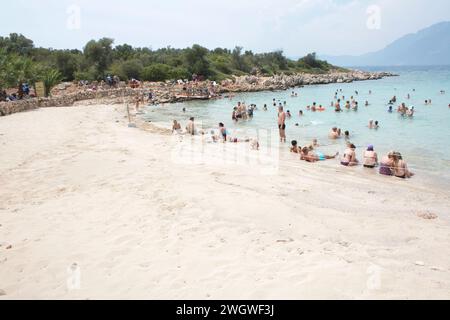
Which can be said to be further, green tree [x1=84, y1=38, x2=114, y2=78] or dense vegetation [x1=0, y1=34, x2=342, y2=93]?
green tree [x1=84, y1=38, x2=114, y2=78]

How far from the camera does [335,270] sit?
4.59 metres

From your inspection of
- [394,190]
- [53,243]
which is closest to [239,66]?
[394,190]

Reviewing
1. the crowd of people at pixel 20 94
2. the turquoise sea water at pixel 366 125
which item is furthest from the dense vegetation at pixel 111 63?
the turquoise sea water at pixel 366 125

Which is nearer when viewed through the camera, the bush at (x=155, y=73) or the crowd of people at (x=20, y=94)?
A: the crowd of people at (x=20, y=94)

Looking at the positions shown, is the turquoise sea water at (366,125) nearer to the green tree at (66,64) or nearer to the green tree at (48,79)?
the green tree at (48,79)

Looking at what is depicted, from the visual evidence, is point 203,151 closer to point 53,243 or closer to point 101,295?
point 53,243

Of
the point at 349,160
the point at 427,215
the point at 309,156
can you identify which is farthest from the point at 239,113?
the point at 427,215

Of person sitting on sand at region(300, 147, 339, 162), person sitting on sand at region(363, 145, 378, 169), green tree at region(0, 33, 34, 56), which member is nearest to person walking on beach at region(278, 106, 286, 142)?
person sitting on sand at region(300, 147, 339, 162)

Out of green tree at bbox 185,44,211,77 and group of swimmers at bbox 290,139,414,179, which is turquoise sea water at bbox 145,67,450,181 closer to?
group of swimmers at bbox 290,139,414,179

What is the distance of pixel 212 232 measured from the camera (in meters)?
5.85

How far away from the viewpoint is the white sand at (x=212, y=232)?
14.1 ft

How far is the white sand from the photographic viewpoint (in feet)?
14.1

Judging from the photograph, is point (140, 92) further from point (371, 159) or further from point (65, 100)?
point (371, 159)

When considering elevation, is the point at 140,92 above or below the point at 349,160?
above
